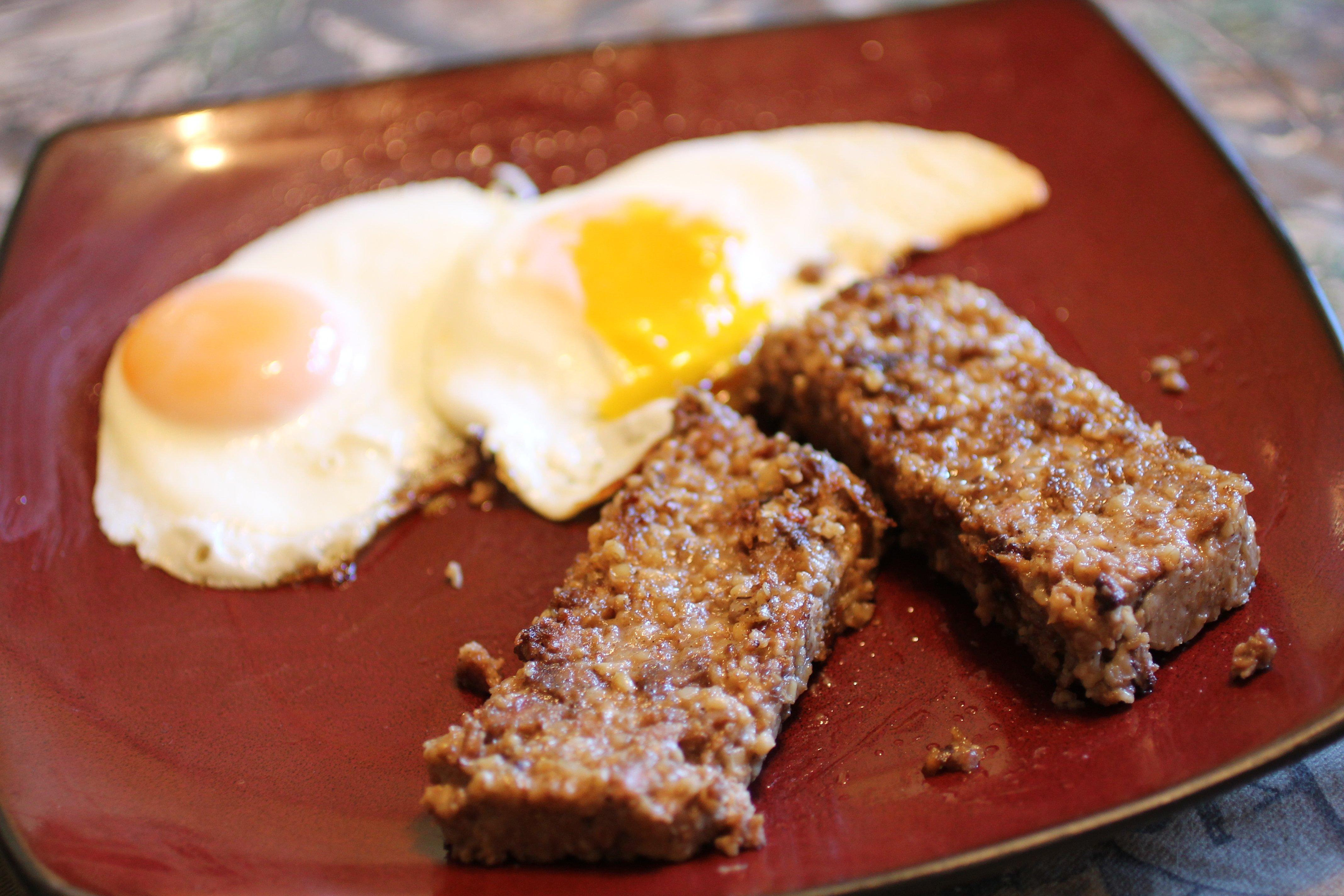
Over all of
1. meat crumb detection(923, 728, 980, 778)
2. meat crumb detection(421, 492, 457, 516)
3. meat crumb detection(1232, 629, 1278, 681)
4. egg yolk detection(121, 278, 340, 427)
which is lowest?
meat crumb detection(421, 492, 457, 516)

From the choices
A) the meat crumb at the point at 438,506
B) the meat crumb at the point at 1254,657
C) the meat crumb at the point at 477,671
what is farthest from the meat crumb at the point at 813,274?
the meat crumb at the point at 1254,657

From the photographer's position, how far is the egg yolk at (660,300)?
411 cm

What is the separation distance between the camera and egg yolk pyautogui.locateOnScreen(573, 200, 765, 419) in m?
4.11

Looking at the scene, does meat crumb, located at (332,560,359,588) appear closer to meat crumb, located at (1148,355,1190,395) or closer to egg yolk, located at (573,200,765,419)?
egg yolk, located at (573,200,765,419)

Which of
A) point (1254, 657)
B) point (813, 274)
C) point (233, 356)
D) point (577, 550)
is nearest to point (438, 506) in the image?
point (577, 550)

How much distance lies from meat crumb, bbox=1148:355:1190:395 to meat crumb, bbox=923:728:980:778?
170 centimetres

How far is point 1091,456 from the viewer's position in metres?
3.25

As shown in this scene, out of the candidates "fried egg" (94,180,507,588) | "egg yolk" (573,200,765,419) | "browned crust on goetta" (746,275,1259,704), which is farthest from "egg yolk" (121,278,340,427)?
"browned crust on goetta" (746,275,1259,704)

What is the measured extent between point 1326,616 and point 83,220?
205 inches

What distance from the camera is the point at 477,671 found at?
3.32 metres

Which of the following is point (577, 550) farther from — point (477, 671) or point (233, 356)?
point (233, 356)

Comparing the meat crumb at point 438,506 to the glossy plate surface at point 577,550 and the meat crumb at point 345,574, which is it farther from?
the meat crumb at point 345,574

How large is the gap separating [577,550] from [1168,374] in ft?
7.43

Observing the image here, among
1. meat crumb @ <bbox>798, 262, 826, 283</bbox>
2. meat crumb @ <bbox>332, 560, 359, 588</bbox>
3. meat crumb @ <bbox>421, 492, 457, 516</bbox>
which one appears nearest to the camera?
meat crumb @ <bbox>332, 560, 359, 588</bbox>
